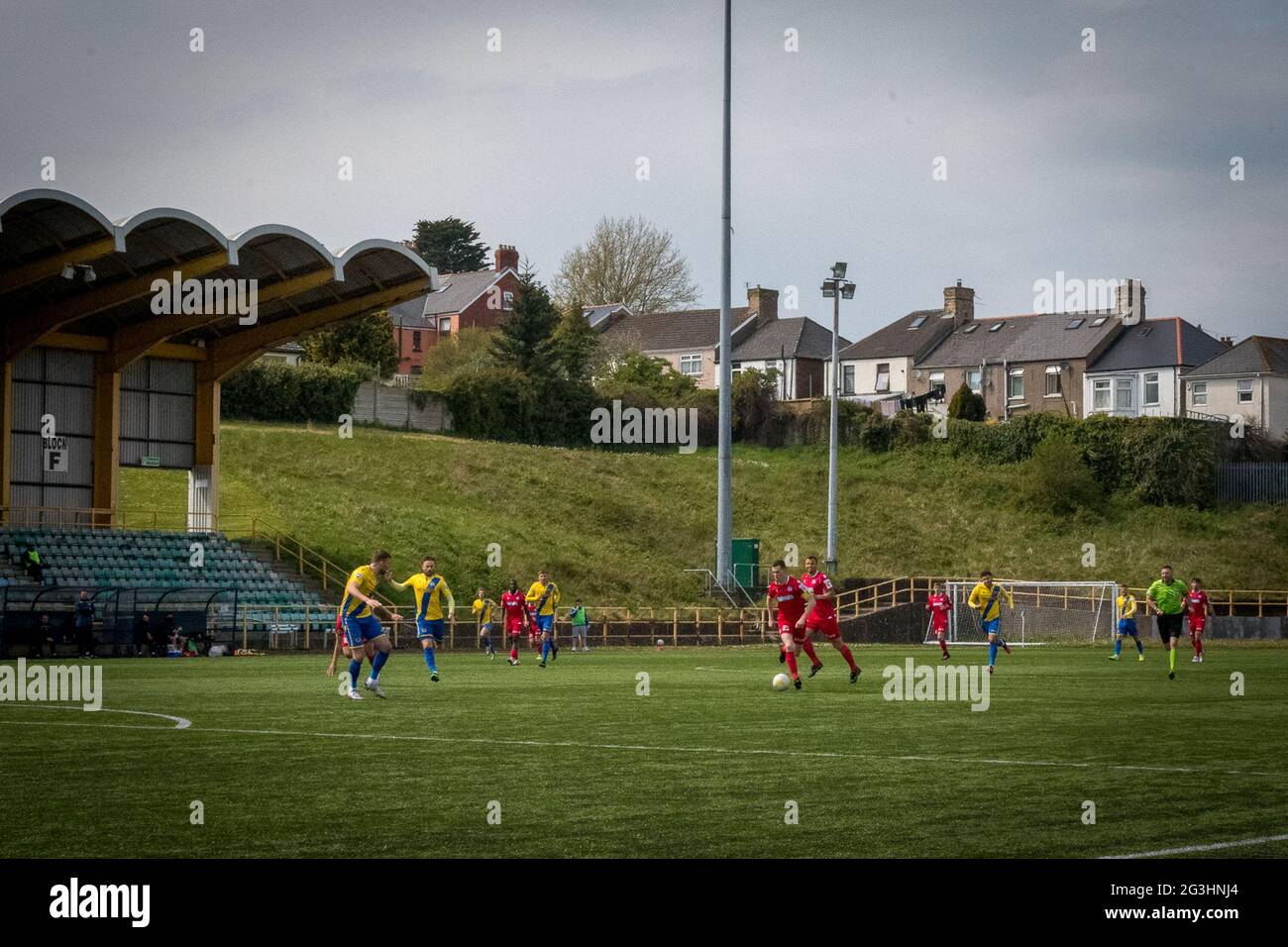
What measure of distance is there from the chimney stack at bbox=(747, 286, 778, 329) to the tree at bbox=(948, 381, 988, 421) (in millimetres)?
27064

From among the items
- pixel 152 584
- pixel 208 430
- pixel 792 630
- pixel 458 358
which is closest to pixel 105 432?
pixel 208 430

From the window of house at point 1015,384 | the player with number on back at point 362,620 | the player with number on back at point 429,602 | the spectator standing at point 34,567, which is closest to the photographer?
the player with number on back at point 362,620

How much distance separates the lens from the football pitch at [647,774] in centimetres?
965

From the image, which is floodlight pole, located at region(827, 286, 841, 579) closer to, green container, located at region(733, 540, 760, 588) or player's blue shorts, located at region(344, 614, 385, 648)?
green container, located at region(733, 540, 760, 588)

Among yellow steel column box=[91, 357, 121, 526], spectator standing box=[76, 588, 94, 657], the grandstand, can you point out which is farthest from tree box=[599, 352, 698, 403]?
spectator standing box=[76, 588, 94, 657]

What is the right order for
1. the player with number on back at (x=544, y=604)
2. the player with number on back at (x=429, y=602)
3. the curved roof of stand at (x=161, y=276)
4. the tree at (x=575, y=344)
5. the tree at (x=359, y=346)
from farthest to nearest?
the tree at (x=575, y=344) < the tree at (x=359, y=346) < the curved roof of stand at (x=161, y=276) < the player with number on back at (x=544, y=604) < the player with number on back at (x=429, y=602)

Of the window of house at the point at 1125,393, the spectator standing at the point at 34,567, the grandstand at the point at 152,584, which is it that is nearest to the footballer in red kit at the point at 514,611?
the grandstand at the point at 152,584

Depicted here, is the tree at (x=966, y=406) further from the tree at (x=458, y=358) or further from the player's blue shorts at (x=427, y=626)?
the player's blue shorts at (x=427, y=626)

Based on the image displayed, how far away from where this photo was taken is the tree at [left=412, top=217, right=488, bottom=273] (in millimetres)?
125312

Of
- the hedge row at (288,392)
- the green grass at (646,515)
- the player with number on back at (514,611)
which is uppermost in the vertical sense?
the hedge row at (288,392)

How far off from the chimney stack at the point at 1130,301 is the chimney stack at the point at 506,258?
41.1 metres

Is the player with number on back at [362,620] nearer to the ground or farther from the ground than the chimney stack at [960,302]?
nearer to the ground
